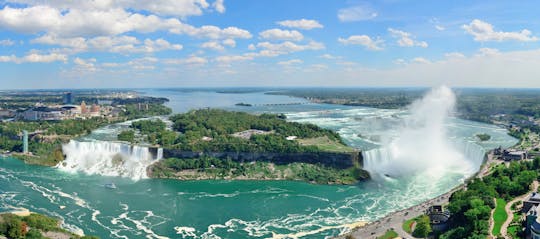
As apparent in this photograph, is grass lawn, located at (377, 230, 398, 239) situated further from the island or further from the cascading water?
the cascading water

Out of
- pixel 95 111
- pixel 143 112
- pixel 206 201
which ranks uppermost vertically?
pixel 95 111

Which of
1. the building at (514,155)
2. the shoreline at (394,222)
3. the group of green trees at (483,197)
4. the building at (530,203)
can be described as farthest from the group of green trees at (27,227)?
the building at (514,155)

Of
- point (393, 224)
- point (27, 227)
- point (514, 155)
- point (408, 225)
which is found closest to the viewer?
point (27, 227)

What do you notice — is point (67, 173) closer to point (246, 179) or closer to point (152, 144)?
point (152, 144)

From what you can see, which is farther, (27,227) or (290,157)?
(290,157)

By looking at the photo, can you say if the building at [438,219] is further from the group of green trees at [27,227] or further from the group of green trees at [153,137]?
the group of green trees at [153,137]

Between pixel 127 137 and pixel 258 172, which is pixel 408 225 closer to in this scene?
pixel 258 172

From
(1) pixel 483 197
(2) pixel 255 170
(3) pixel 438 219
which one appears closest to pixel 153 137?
(2) pixel 255 170
